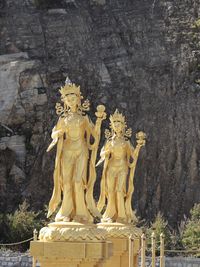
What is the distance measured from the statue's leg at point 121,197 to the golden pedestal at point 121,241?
0.22 meters

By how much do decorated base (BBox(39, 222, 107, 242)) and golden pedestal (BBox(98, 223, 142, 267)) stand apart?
271 centimetres

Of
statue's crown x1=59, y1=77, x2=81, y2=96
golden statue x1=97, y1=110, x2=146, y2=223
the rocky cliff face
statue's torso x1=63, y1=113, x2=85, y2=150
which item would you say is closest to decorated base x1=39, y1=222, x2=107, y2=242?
statue's torso x1=63, y1=113, x2=85, y2=150

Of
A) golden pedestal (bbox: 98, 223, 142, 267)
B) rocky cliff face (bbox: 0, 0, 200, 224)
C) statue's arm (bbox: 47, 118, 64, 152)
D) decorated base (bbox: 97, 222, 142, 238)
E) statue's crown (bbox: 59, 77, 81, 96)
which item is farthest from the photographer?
rocky cliff face (bbox: 0, 0, 200, 224)

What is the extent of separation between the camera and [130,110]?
29.9 meters

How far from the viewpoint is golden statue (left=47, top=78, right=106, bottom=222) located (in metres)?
7.32

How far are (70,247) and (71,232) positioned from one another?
0.51 ft

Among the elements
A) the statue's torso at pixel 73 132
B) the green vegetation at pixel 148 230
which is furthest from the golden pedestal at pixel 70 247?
the green vegetation at pixel 148 230

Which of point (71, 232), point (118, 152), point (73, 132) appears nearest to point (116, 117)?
point (118, 152)

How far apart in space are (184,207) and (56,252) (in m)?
21.0

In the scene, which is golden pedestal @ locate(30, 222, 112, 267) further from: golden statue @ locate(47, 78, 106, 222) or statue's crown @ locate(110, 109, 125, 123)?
statue's crown @ locate(110, 109, 125, 123)

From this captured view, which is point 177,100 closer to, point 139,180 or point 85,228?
point 139,180

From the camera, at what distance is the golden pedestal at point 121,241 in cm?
998

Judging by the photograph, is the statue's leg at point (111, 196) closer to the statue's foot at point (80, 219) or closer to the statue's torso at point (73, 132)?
the statue's torso at point (73, 132)

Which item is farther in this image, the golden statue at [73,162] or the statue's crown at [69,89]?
the statue's crown at [69,89]
